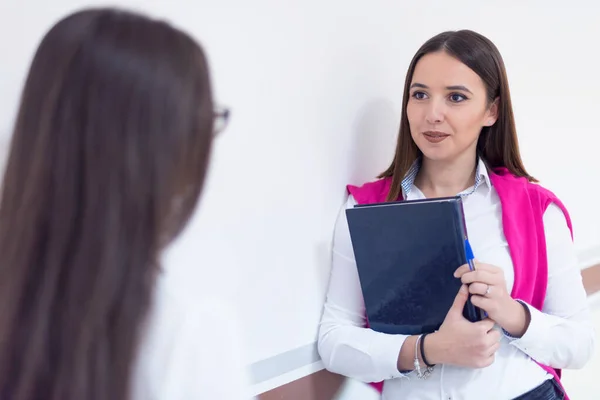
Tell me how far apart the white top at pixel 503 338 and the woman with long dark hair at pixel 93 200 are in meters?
0.74

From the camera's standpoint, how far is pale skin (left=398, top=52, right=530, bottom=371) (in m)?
1.13

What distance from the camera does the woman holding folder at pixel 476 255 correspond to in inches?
47.2

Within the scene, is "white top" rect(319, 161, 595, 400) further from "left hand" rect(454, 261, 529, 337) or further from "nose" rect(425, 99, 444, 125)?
"nose" rect(425, 99, 444, 125)

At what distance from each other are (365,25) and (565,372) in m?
1.33

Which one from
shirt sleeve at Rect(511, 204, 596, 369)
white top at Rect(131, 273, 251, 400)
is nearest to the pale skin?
shirt sleeve at Rect(511, 204, 596, 369)

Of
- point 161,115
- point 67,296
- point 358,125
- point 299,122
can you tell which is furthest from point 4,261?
point 358,125

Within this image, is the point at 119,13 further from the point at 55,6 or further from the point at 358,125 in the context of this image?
the point at 358,125

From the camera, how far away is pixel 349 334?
1.23m

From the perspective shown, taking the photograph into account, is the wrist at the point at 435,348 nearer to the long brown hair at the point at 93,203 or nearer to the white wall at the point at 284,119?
the white wall at the point at 284,119

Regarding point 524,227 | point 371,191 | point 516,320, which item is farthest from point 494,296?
point 371,191

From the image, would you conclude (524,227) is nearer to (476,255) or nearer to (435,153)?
(476,255)

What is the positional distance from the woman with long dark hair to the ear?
35.1 inches

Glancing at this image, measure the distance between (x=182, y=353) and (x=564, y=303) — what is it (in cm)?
96

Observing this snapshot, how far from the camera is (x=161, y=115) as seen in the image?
20.6 inches
